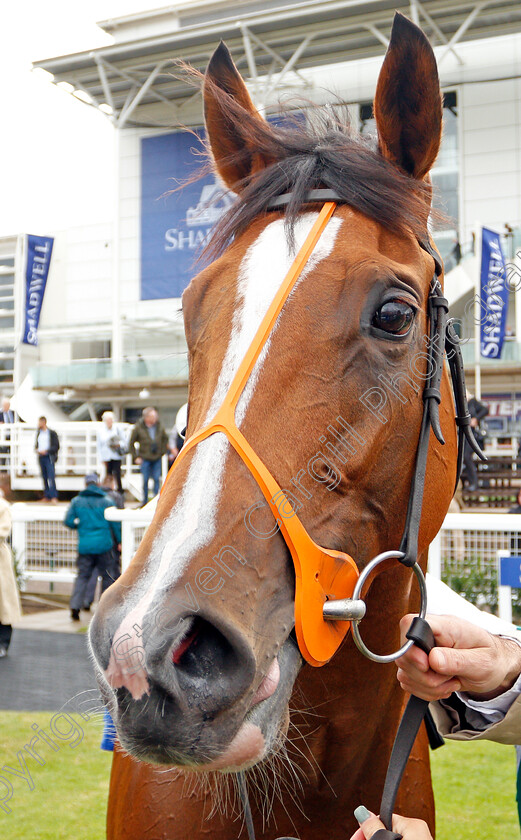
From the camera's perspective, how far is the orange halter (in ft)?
4.41

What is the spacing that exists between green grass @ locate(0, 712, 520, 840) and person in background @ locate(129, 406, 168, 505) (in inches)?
312

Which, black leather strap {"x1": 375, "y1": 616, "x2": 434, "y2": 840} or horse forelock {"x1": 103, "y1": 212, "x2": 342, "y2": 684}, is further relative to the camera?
black leather strap {"x1": 375, "y1": 616, "x2": 434, "y2": 840}

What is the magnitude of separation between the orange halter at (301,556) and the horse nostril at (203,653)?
0.18 meters

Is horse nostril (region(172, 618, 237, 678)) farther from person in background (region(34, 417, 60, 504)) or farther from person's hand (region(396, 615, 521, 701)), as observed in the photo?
person in background (region(34, 417, 60, 504))

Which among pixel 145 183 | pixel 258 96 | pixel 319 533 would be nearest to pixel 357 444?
pixel 319 533

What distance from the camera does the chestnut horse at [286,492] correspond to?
3.93ft

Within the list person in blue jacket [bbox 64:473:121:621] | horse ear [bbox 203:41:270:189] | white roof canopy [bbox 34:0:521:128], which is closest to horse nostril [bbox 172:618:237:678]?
horse ear [bbox 203:41:270:189]

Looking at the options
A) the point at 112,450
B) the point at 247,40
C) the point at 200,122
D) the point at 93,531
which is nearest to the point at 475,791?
the point at 93,531

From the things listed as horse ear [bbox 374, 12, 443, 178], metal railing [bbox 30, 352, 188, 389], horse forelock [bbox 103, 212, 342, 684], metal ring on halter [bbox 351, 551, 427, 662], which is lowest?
metal ring on halter [bbox 351, 551, 427, 662]

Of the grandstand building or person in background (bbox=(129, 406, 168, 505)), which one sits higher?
the grandstand building

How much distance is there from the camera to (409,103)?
1.86 meters

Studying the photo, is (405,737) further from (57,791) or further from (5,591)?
(5,591)

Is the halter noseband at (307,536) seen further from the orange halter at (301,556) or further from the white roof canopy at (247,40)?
the white roof canopy at (247,40)

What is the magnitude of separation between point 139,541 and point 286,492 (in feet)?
21.2
